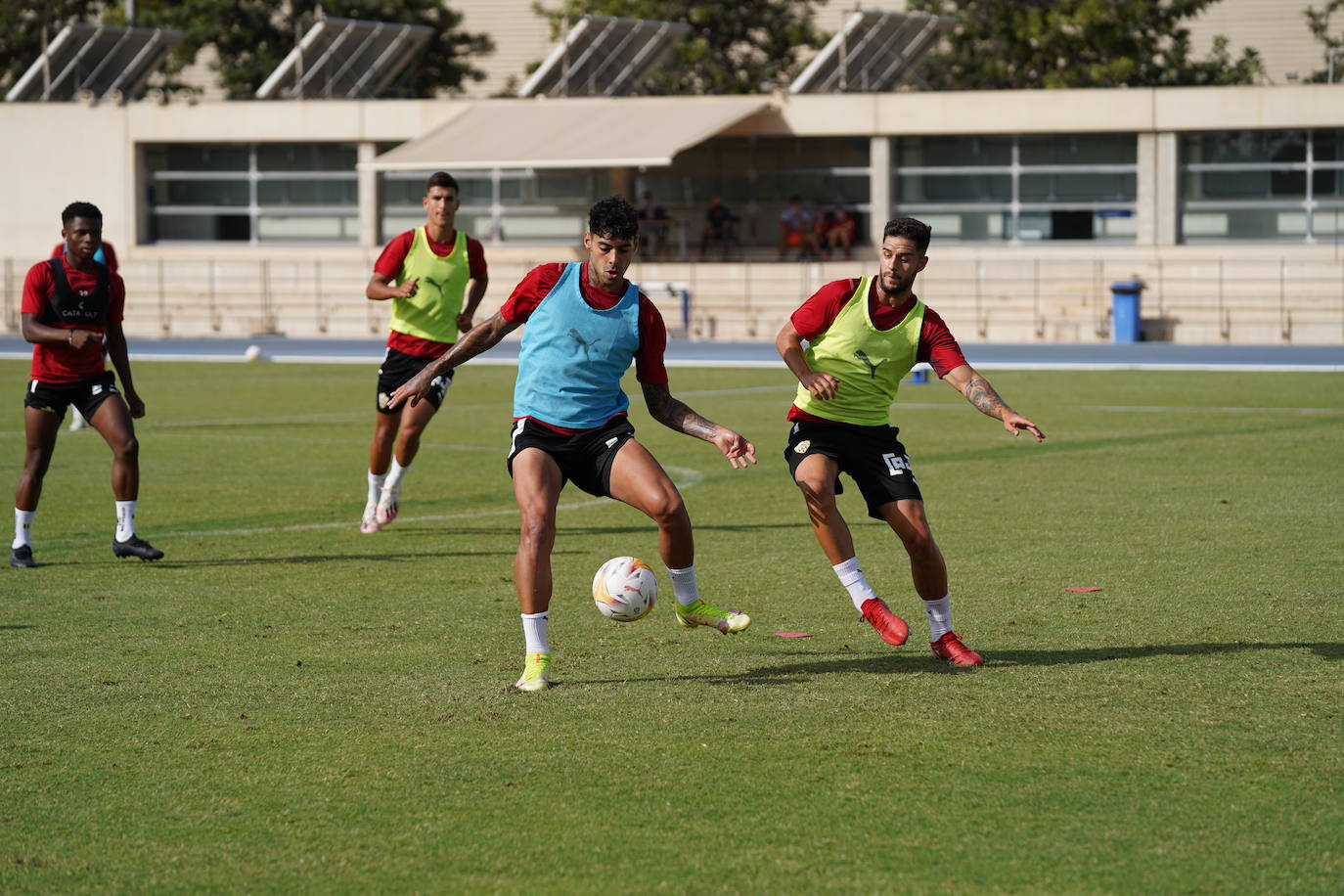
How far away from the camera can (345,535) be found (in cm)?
1192

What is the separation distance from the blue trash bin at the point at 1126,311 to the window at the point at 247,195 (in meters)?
20.6

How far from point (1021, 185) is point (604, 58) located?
1081cm

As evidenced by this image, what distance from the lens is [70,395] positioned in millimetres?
10750

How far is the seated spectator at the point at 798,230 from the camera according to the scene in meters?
42.9

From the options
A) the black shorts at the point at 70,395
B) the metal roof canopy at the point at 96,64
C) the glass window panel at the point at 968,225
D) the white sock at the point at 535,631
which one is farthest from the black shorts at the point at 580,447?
the metal roof canopy at the point at 96,64

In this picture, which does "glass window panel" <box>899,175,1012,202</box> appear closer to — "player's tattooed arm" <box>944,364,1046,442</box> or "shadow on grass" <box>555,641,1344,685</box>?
"player's tattooed arm" <box>944,364,1046,442</box>

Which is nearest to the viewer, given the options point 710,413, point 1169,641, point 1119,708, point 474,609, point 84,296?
point 1119,708

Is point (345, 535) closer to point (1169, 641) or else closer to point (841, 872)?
point (1169, 641)

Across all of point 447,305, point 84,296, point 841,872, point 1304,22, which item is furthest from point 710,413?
point 1304,22

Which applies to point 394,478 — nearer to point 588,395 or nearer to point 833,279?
point 588,395

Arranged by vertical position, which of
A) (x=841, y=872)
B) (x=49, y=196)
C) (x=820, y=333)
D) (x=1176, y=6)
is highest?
(x=1176, y=6)

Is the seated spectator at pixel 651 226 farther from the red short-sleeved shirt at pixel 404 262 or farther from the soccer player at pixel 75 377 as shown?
the soccer player at pixel 75 377

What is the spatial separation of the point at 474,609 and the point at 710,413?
12.2 metres

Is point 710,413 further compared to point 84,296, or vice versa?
point 710,413
